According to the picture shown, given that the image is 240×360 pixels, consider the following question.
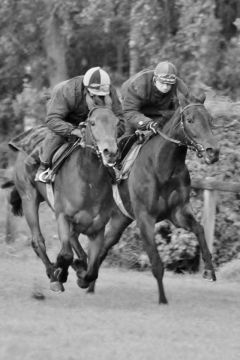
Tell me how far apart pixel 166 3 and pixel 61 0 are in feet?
8.42

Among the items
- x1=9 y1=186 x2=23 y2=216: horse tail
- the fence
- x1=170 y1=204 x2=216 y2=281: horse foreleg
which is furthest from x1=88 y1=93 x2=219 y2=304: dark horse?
x1=9 y1=186 x2=23 y2=216: horse tail

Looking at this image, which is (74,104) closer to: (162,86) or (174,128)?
(162,86)

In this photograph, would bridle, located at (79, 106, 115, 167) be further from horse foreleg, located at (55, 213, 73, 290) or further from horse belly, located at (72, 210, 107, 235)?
horse foreleg, located at (55, 213, 73, 290)

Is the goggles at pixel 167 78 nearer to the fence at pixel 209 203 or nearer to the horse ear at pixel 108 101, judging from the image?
the horse ear at pixel 108 101

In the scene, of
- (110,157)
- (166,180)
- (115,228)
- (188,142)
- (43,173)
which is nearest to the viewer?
(110,157)

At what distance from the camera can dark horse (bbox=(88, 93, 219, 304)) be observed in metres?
9.41

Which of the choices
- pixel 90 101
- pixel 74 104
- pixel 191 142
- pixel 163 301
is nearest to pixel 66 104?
pixel 74 104

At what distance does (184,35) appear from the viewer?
64.1ft

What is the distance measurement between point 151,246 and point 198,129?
1336 mm

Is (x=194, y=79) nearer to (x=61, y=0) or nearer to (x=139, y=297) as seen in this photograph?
(x=61, y=0)

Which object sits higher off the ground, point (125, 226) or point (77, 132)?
point (77, 132)

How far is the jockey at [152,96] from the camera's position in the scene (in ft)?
32.4

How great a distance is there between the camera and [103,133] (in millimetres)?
9062

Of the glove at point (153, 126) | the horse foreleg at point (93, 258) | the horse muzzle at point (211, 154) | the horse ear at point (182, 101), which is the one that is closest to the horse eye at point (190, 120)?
the horse ear at point (182, 101)
